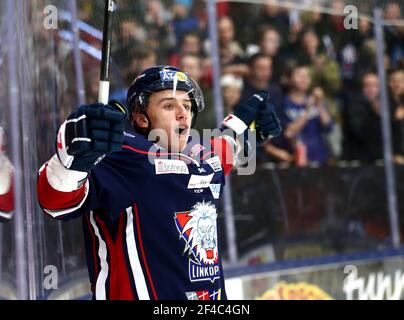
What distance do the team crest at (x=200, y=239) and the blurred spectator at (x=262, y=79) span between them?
7.82 ft

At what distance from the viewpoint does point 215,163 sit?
335cm

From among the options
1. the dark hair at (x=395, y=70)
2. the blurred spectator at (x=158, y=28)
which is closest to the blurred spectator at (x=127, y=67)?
the blurred spectator at (x=158, y=28)

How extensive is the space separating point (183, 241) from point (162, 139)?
351 millimetres

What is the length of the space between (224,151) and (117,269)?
825 millimetres

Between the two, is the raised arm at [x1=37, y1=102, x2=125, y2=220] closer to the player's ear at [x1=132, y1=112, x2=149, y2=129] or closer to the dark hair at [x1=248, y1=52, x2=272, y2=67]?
the player's ear at [x1=132, y1=112, x2=149, y2=129]

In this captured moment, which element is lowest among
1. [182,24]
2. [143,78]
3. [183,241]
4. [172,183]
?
[183,241]

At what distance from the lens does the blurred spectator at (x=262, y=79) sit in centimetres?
551

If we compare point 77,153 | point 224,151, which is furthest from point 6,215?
point 224,151

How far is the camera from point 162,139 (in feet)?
10.4

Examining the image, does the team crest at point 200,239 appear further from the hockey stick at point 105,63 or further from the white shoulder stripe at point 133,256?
the hockey stick at point 105,63
